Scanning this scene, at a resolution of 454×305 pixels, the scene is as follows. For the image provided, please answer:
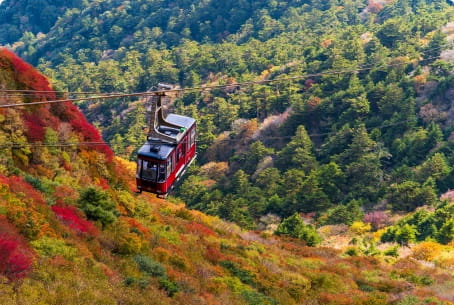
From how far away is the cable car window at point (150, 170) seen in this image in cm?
2556

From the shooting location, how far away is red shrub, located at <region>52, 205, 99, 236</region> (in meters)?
27.2

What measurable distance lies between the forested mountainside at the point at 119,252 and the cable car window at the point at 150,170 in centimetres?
368

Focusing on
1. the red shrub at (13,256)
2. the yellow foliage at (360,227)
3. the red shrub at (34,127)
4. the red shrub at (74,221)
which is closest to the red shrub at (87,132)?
the red shrub at (34,127)

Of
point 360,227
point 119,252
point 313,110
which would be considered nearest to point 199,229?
point 119,252

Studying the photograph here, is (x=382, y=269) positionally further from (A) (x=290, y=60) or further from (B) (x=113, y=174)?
(A) (x=290, y=60)

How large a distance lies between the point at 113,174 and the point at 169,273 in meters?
17.0

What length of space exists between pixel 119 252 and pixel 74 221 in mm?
2873

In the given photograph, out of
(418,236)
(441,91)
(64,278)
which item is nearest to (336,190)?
(418,236)

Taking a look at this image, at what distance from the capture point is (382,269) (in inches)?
1522

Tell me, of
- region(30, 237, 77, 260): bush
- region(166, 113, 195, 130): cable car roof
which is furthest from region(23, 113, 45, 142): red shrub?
region(30, 237, 77, 260): bush

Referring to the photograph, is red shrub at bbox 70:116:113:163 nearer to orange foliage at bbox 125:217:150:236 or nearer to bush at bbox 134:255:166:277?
orange foliage at bbox 125:217:150:236

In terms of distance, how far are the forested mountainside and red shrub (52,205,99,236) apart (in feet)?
0.27

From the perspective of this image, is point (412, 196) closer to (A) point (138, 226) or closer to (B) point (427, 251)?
(B) point (427, 251)

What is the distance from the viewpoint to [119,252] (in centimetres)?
2706
